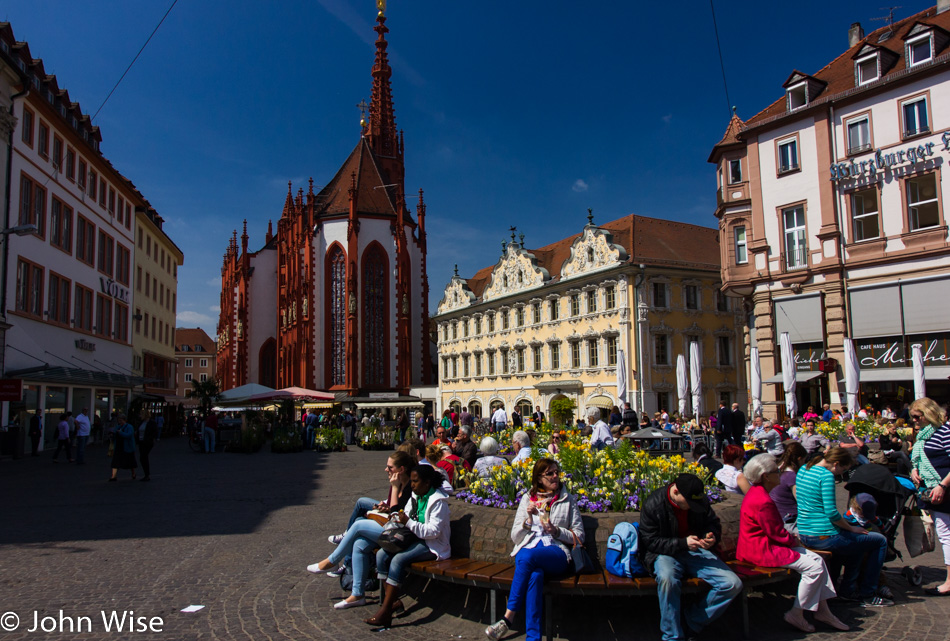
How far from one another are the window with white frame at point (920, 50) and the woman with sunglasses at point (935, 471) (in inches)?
860

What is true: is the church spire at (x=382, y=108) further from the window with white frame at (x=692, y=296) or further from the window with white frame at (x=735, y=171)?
the window with white frame at (x=735, y=171)

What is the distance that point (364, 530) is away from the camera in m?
6.43

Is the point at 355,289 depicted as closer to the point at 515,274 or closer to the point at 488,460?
the point at 515,274

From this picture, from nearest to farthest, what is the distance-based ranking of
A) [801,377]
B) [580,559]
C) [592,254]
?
1. [580,559]
2. [801,377]
3. [592,254]

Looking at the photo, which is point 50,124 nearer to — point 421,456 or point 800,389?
point 421,456

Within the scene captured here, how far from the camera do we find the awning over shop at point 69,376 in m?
24.8

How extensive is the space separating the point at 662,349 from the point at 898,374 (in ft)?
51.4

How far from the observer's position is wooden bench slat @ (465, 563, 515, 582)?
18.1 ft

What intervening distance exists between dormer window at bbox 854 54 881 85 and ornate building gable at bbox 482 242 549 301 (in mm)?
23044

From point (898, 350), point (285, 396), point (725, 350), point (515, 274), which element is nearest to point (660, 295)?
point (725, 350)

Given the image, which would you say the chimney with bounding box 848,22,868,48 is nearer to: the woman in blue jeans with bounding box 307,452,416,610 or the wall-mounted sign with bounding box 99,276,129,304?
the woman in blue jeans with bounding box 307,452,416,610

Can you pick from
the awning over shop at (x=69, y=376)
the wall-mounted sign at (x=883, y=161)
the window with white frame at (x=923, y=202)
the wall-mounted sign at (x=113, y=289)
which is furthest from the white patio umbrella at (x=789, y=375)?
the wall-mounted sign at (x=113, y=289)

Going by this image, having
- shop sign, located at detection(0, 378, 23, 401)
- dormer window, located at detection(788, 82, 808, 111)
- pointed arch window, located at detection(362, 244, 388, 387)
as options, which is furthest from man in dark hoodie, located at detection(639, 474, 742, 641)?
pointed arch window, located at detection(362, 244, 388, 387)

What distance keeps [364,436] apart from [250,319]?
4713 centimetres
